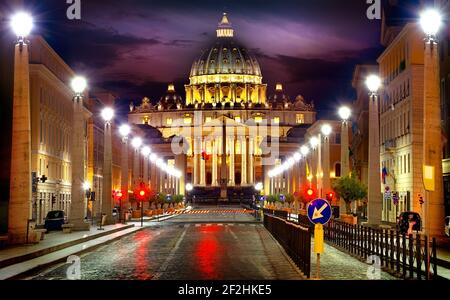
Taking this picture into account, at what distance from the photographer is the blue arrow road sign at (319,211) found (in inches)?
798

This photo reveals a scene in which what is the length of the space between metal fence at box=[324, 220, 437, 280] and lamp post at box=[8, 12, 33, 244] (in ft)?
37.1

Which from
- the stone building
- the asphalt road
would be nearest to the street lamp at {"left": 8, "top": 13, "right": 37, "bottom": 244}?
the asphalt road

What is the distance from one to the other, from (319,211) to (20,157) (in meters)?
14.2

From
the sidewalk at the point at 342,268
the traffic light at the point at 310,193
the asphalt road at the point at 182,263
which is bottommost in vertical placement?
the sidewalk at the point at 342,268

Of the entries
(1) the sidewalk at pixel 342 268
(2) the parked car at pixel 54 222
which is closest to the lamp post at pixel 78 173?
(2) the parked car at pixel 54 222

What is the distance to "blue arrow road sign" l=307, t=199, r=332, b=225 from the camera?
20.3m

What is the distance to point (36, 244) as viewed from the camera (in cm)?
3250

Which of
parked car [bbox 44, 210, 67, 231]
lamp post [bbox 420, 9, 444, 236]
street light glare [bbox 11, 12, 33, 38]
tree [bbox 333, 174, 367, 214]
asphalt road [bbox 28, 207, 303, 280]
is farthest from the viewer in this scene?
tree [bbox 333, 174, 367, 214]

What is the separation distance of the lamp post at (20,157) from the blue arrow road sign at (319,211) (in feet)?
45.4

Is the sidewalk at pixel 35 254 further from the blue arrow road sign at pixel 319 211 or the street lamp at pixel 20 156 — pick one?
the blue arrow road sign at pixel 319 211

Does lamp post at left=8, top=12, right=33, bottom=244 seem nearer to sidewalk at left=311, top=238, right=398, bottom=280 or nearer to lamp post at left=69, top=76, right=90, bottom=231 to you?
sidewalk at left=311, top=238, right=398, bottom=280

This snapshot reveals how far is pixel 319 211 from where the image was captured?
2036 cm

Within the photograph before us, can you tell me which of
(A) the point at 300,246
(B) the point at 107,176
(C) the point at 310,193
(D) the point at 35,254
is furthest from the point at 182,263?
(C) the point at 310,193

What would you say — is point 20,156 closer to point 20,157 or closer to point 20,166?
point 20,157
